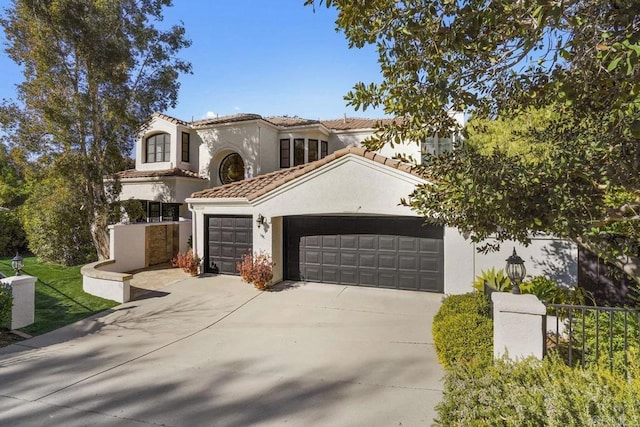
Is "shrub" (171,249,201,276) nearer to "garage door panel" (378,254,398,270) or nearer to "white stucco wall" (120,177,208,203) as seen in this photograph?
"white stucco wall" (120,177,208,203)

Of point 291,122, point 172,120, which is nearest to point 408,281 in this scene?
point 291,122

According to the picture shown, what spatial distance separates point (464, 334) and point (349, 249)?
271 inches

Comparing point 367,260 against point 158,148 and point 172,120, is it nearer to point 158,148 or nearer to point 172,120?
point 172,120

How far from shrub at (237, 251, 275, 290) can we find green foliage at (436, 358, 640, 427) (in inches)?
327

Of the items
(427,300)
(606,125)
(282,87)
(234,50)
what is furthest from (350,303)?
(234,50)

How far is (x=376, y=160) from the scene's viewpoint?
10.5 meters

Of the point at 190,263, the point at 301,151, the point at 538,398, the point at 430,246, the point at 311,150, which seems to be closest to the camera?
the point at 538,398

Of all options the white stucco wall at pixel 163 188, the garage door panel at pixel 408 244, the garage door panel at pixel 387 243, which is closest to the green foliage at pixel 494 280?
the garage door panel at pixel 408 244

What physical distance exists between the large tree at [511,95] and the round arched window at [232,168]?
16.5 meters

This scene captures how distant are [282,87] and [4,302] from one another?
1043cm

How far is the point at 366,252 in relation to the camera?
39.4 ft

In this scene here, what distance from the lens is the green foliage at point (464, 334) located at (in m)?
5.28

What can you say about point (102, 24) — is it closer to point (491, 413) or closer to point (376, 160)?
point (376, 160)

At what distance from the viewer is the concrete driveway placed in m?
4.67
